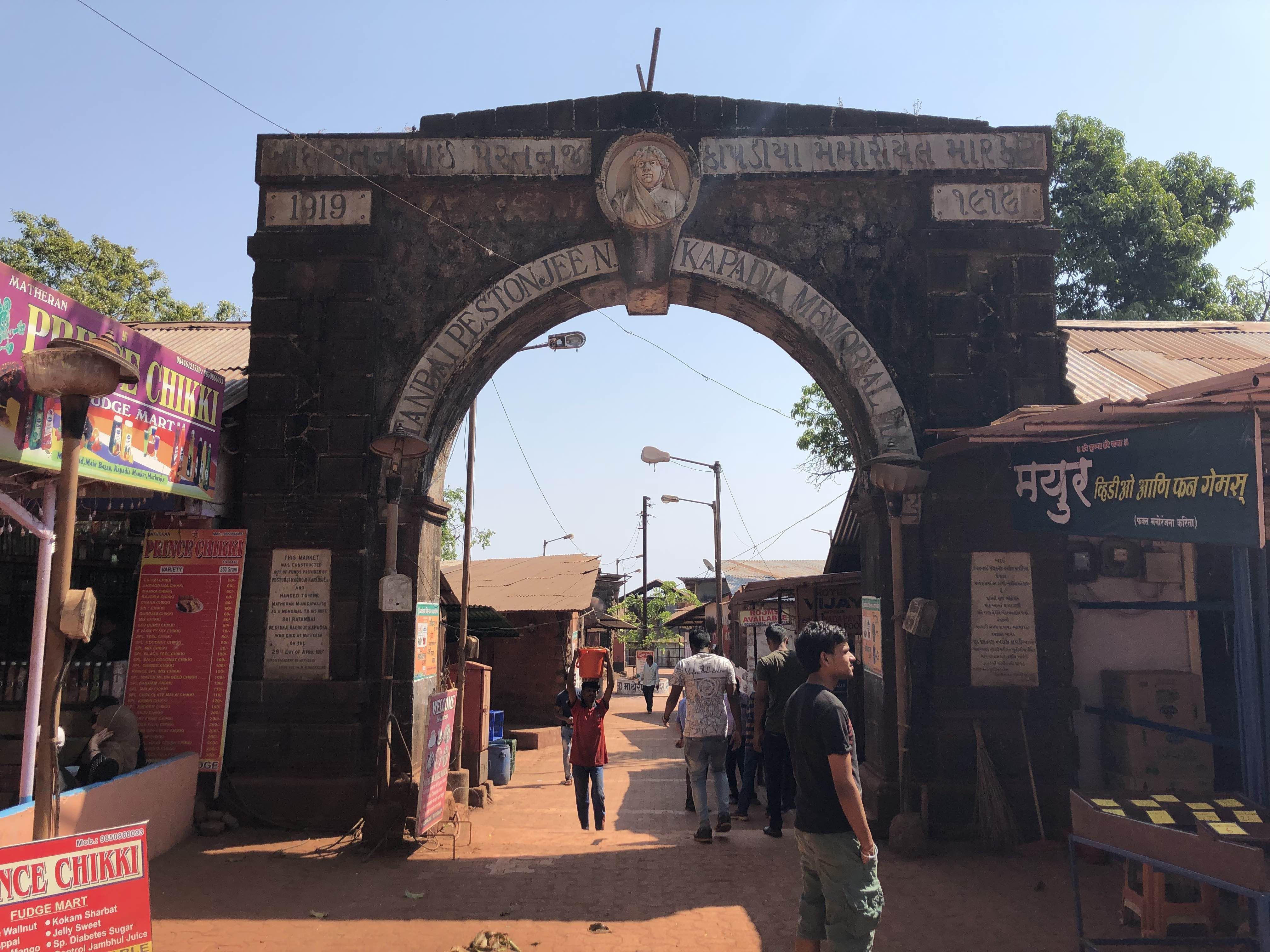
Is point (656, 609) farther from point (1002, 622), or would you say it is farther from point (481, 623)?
point (1002, 622)

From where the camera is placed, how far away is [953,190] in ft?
28.1

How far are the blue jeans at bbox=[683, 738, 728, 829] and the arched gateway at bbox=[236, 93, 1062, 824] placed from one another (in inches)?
66.9

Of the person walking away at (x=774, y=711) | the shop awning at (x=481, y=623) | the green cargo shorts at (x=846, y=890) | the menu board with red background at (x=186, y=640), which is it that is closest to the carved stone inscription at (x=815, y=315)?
the person walking away at (x=774, y=711)

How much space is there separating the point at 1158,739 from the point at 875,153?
19.3ft

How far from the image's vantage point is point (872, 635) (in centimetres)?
830

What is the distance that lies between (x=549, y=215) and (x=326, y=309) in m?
2.36

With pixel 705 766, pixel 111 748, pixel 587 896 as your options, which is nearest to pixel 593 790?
pixel 705 766

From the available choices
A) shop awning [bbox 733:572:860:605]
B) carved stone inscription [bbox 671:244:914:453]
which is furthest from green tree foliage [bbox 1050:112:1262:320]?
carved stone inscription [bbox 671:244:914:453]

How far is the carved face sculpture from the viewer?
8453mm

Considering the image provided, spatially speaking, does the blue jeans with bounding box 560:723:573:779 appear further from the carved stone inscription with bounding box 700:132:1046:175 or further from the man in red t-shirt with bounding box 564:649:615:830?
the carved stone inscription with bounding box 700:132:1046:175

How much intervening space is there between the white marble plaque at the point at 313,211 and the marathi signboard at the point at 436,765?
4.63 metres

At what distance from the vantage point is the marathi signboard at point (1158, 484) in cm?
481

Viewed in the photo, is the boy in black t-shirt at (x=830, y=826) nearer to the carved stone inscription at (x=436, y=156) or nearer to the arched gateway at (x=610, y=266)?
the arched gateway at (x=610, y=266)

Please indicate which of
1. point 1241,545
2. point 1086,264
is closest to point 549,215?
point 1241,545
